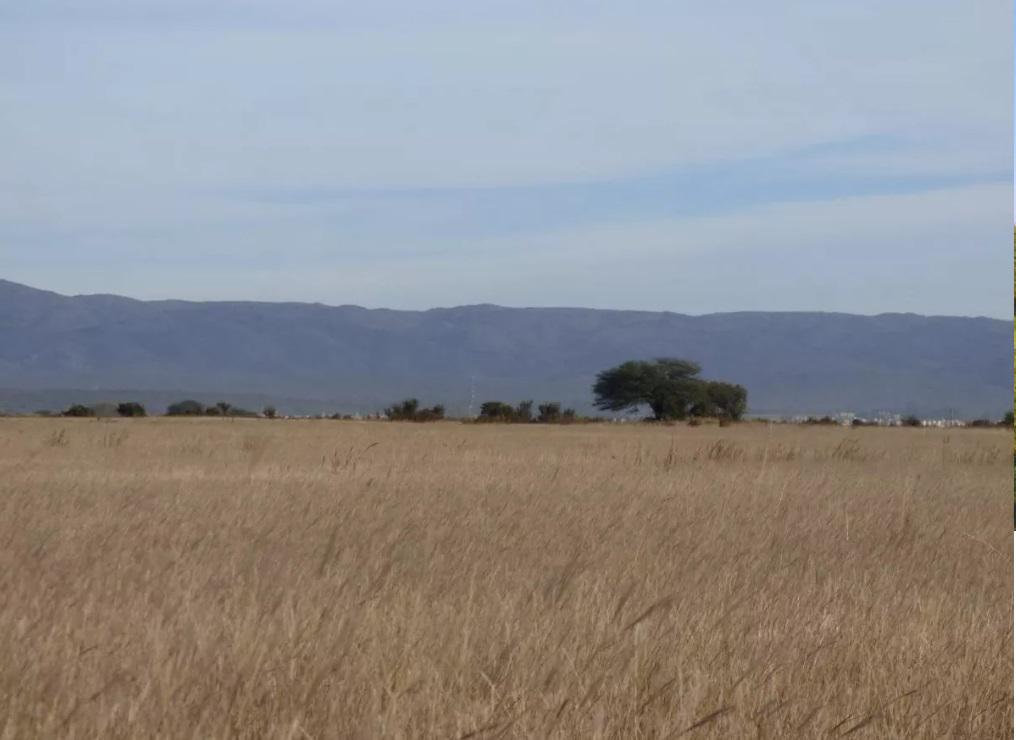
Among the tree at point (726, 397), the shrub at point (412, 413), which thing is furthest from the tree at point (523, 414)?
the tree at point (726, 397)

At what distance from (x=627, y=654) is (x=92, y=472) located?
7.68 m

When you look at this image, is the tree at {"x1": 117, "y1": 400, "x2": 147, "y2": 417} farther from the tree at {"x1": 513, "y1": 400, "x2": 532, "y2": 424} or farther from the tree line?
the tree at {"x1": 513, "y1": 400, "x2": 532, "y2": 424}

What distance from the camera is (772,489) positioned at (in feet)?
33.6

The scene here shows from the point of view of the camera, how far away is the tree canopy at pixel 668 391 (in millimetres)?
52188

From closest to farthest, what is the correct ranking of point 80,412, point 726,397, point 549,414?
point 80,412 → point 549,414 → point 726,397

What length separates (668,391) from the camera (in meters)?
57.5

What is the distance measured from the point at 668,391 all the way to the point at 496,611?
52867 mm

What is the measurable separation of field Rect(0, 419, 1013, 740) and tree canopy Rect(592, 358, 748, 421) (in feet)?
131

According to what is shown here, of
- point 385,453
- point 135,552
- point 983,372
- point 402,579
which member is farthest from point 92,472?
point 983,372

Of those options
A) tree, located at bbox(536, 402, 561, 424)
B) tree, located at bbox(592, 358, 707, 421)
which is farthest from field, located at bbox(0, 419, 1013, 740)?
tree, located at bbox(592, 358, 707, 421)

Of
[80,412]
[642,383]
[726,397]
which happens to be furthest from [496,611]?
[642,383]

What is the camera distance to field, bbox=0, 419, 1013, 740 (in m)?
3.78

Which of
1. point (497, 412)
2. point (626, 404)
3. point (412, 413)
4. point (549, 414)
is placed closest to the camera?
point (412, 413)

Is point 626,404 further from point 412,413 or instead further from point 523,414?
point 412,413
